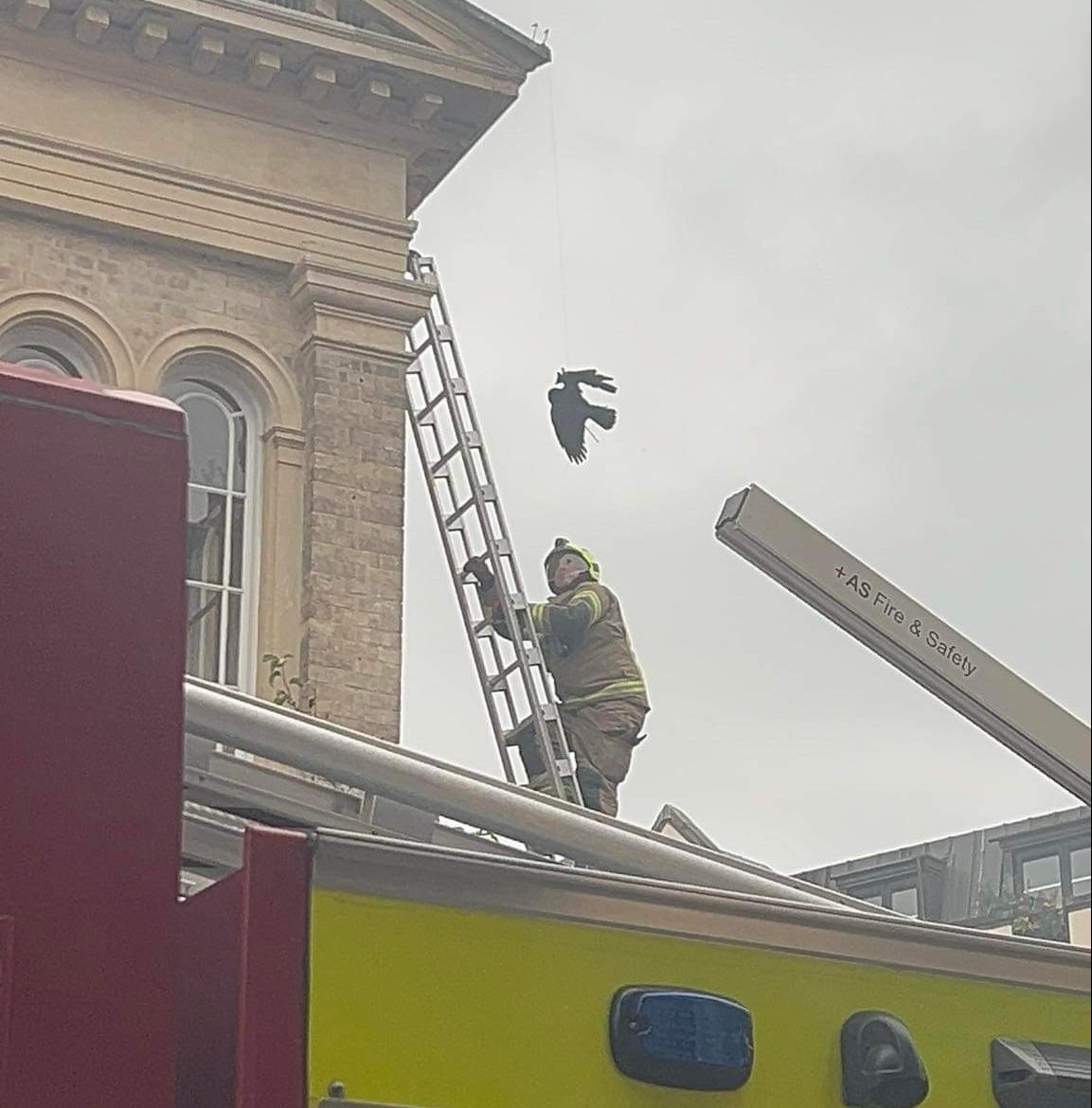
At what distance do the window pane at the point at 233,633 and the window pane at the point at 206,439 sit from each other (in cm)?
14

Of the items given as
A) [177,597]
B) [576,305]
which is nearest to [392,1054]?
[177,597]

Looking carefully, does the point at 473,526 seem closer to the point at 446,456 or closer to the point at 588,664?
the point at 446,456

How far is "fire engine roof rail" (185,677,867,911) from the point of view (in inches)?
70.0

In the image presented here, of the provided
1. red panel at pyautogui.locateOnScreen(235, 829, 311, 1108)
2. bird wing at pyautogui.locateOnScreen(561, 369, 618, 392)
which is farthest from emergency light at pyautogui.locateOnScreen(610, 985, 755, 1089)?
bird wing at pyautogui.locateOnScreen(561, 369, 618, 392)

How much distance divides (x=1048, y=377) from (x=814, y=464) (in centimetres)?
33

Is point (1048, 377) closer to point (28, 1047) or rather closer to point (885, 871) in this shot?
point (885, 871)

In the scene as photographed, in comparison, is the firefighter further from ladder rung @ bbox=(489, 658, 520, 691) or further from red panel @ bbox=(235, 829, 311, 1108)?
red panel @ bbox=(235, 829, 311, 1108)

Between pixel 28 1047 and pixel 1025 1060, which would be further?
pixel 1025 1060

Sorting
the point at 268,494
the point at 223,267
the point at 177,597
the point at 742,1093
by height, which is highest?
the point at 223,267

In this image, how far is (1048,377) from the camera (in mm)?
2547

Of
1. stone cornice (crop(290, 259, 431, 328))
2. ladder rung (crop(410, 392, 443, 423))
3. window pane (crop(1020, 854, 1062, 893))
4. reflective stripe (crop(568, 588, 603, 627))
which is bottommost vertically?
window pane (crop(1020, 854, 1062, 893))

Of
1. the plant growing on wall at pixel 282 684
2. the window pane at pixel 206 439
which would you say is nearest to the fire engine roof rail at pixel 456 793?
the plant growing on wall at pixel 282 684

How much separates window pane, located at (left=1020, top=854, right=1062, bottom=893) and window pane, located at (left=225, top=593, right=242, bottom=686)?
2.72 ft

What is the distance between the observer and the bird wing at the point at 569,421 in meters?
2.33
